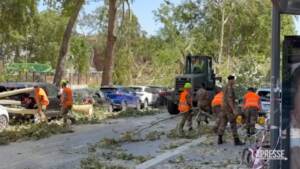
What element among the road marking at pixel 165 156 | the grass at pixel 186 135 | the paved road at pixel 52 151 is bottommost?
the paved road at pixel 52 151

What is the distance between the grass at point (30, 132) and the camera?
16.9m

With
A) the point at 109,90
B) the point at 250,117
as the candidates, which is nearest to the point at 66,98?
the point at 250,117

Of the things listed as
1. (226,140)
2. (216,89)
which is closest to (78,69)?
(216,89)

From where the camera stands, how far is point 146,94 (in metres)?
38.0

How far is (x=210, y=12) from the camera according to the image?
57688mm

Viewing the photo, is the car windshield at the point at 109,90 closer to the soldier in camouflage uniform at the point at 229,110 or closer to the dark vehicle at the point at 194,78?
the dark vehicle at the point at 194,78

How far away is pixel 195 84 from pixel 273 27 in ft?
77.7

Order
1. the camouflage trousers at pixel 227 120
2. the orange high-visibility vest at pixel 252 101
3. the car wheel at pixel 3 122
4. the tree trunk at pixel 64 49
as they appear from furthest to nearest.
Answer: the tree trunk at pixel 64 49 < the car wheel at pixel 3 122 < the orange high-visibility vest at pixel 252 101 < the camouflage trousers at pixel 227 120

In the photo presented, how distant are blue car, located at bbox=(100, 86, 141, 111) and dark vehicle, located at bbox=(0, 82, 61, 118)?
9.69 metres

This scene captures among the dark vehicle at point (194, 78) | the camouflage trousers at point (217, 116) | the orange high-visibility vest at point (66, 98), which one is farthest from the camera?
the dark vehicle at point (194, 78)

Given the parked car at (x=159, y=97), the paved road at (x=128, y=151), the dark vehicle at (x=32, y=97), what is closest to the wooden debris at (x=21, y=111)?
the dark vehicle at (x=32, y=97)

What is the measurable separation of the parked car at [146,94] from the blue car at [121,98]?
5.13ft

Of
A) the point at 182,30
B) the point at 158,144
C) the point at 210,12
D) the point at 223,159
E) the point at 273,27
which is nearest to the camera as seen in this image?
the point at 273,27

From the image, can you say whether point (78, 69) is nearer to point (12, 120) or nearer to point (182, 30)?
point (182, 30)
